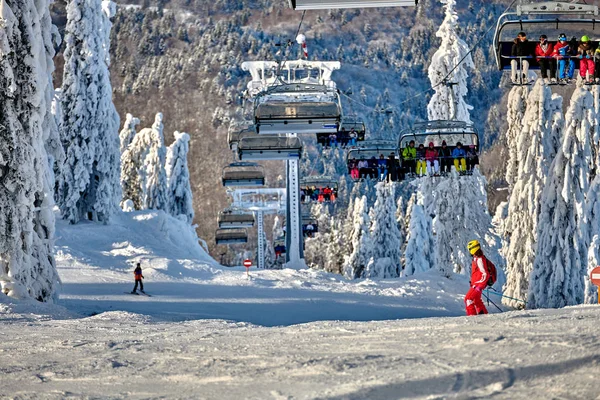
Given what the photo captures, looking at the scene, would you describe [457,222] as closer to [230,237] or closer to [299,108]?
[299,108]

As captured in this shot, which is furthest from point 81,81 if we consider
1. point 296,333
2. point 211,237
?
point 211,237

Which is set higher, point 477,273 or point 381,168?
point 381,168

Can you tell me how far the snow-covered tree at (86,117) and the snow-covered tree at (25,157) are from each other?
21695mm

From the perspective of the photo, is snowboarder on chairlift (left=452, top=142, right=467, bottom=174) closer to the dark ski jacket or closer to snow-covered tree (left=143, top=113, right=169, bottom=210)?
the dark ski jacket

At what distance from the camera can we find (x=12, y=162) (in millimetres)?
19250

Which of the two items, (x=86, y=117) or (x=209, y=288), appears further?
(x=86, y=117)

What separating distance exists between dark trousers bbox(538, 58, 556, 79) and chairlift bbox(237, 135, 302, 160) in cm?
1607

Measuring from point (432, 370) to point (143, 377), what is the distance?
239 cm

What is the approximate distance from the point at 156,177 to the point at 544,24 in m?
44.9

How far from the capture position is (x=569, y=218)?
3155 cm

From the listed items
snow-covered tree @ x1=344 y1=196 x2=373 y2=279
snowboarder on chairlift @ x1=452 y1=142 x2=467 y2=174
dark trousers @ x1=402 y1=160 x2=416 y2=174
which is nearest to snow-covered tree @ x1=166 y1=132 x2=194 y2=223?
snow-covered tree @ x1=344 y1=196 x2=373 y2=279

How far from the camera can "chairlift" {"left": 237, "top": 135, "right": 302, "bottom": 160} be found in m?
32.8

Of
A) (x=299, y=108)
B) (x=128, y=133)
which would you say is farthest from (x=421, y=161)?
(x=128, y=133)

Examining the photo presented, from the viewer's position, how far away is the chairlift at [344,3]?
36.6ft
